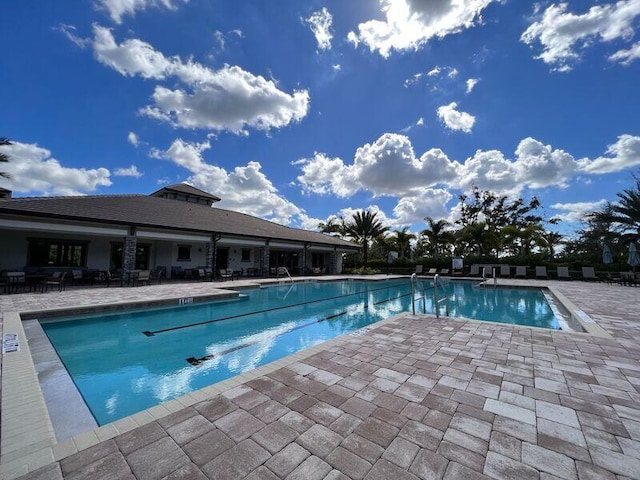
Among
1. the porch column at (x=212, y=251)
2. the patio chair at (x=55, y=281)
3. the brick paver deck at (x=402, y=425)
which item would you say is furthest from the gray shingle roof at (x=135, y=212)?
the brick paver deck at (x=402, y=425)

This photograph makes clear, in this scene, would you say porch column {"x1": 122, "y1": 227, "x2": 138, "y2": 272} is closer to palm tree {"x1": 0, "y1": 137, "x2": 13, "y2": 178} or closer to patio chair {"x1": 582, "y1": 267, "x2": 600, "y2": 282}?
palm tree {"x1": 0, "y1": 137, "x2": 13, "y2": 178}

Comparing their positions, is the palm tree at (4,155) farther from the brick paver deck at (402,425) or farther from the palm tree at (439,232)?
the palm tree at (439,232)

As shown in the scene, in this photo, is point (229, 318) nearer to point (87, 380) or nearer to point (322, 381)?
point (87, 380)

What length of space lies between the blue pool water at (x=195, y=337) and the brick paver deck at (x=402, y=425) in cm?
203

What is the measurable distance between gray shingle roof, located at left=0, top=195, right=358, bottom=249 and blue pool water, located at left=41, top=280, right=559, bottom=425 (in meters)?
6.88

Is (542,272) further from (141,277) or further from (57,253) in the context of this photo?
(57,253)

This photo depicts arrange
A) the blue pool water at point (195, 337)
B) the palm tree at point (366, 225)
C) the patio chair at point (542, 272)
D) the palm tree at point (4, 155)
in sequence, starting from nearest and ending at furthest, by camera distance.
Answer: the blue pool water at point (195, 337)
the palm tree at point (4, 155)
the patio chair at point (542, 272)
the palm tree at point (366, 225)

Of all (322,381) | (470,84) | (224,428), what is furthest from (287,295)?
(470,84)

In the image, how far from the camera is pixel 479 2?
8.62m

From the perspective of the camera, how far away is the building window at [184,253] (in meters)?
19.3

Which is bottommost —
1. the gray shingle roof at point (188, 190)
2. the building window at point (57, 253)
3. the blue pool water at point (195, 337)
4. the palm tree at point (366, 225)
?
the blue pool water at point (195, 337)

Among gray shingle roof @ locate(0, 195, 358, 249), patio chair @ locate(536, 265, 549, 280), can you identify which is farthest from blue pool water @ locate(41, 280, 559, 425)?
patio chair @ locate(536, 265, 549, 280)

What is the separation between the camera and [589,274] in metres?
20.0

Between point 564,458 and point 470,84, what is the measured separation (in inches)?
539
